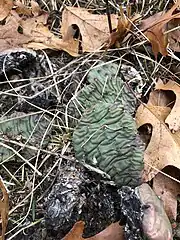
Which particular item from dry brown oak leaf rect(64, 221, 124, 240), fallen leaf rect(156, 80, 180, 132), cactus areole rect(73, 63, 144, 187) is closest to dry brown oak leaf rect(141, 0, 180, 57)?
fallen leaf rect(156, 80, 180, 132)

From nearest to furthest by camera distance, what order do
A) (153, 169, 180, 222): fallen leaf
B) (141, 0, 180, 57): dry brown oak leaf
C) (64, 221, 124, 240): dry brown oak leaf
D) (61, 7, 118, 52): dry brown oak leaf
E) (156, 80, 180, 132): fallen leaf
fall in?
(64, 221, 124, 240): dry brown oak leaf, (153, 169, 180, 222): fallen leaf, (156, 80, 180, 132): fallen leaf, (141, 0, 180, 57): dry brown oak leaf, (61, 7, 118, 52): dry brown oak leaf

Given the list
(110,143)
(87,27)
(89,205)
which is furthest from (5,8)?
(89,205)

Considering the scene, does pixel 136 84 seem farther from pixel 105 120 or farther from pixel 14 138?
pixel 14 138

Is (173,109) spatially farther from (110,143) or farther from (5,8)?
(5,8)

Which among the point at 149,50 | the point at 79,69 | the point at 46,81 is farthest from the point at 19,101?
the point at 149,50

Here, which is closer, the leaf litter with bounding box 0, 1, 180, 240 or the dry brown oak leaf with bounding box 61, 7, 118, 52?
the leaf litter with bounding box 0, 1, 180, 240

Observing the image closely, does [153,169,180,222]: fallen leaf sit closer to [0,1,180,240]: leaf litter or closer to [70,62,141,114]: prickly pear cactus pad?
[0,1,180,240]: leaf litter

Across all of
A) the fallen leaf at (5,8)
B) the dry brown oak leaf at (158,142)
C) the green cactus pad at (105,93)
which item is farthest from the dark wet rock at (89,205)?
the fallen leaf at (5,8)
